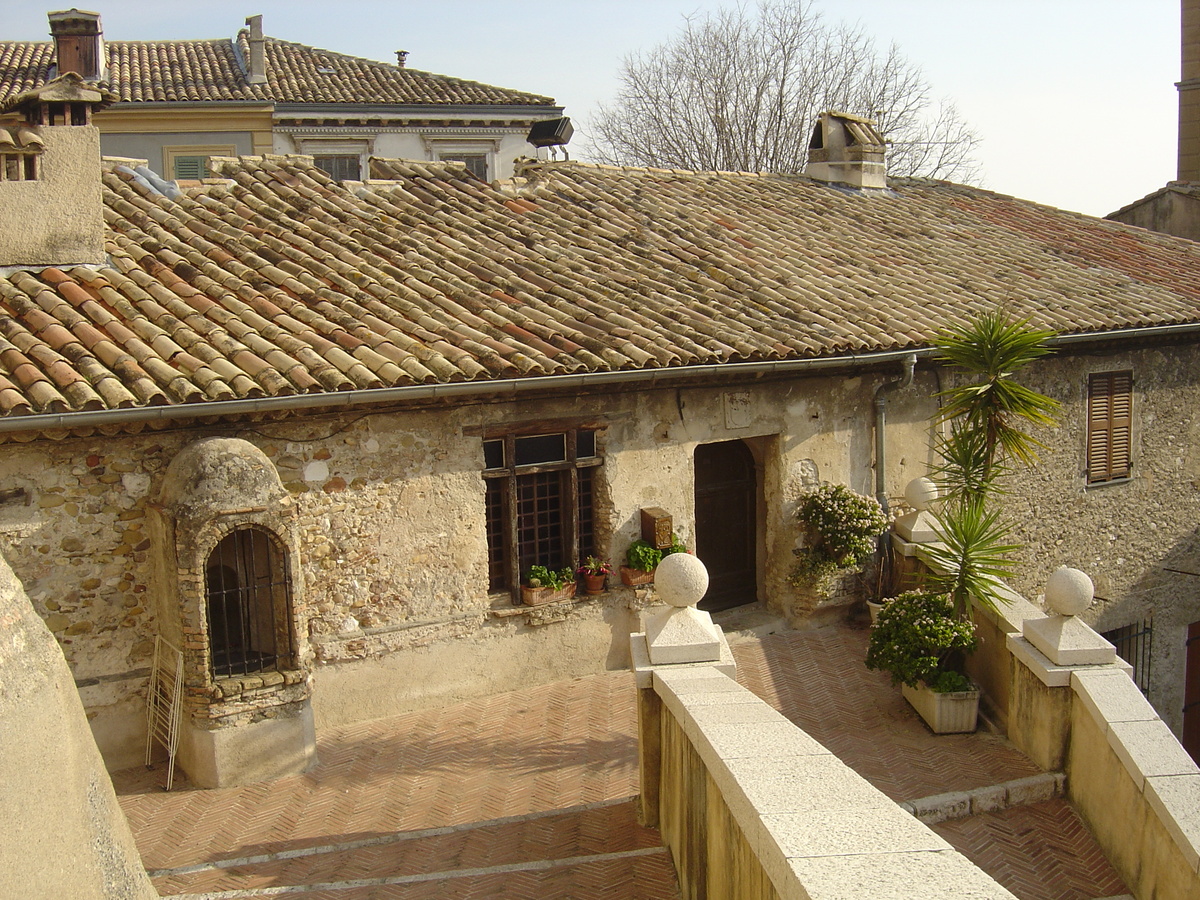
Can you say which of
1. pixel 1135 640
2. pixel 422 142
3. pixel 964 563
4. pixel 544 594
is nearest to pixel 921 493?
pixel 964 563

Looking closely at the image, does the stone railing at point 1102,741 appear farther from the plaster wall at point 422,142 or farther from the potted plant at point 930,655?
the plaster wall at point 422,142

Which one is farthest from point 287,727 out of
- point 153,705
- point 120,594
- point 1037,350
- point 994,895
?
point 1037,350

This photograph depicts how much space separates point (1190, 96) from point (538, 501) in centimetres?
2128

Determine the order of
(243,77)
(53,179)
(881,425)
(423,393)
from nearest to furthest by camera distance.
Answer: (423,393) → (53,179) → (881,425) → (243,77)

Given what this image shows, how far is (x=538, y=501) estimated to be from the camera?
Result: 10.5m

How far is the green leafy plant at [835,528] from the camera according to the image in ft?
37.6

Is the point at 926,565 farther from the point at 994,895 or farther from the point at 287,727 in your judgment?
the point at 994,895

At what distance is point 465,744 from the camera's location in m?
8.98

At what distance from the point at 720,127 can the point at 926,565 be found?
981 inches

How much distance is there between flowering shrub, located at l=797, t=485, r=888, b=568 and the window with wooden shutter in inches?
160

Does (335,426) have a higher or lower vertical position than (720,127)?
lower

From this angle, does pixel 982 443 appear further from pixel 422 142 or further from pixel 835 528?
→ pixel 422 142

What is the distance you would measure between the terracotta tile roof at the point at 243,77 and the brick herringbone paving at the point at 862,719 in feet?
65.5

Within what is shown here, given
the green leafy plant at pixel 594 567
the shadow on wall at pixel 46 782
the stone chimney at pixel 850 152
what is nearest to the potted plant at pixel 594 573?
the green leafy plant at pixel 594 567
